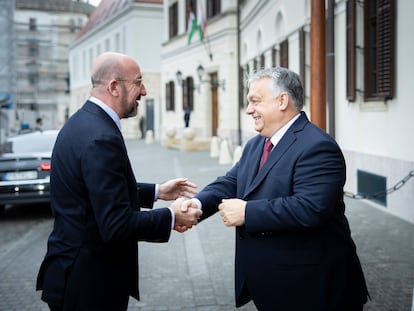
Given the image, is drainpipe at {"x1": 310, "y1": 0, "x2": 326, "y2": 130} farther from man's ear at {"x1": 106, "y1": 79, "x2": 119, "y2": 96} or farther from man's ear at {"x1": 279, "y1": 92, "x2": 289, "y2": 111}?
man's ear at {"x1": 106, "y1": 79, "x2": 119, "y2": 96}

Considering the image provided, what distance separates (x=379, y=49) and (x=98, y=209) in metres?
7.25

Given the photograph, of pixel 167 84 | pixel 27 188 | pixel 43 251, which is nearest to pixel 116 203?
pixel 43 251

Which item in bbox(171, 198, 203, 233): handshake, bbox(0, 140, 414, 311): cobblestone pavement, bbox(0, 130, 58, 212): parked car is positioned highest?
bbox(171, 198, 203, 233): handshake

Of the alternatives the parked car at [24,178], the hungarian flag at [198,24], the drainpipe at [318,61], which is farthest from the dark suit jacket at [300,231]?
the hungarian flag at [198,24]

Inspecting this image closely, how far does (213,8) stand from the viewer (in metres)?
26.5

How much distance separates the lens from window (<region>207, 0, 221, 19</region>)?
84.8 ft

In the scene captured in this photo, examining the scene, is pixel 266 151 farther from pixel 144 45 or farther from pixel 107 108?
pixel 144 45

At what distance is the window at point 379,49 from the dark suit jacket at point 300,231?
6.08 m

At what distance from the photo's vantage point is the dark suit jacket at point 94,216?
2662 millimetres

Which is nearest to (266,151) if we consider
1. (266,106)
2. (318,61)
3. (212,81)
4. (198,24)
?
(266,106)

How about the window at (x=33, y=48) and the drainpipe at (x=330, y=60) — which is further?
the window at (x=33, y=48)

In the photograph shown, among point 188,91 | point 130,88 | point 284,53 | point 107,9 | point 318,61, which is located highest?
point 107,9

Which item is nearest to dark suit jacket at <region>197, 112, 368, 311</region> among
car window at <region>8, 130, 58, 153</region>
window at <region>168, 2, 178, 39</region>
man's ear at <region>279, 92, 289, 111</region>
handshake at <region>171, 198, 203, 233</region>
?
man's ear at <region>279, 92, 289, 111</region>

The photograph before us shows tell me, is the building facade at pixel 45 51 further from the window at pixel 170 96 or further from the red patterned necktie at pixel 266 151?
the red patterned necktie at pixel 266 151
